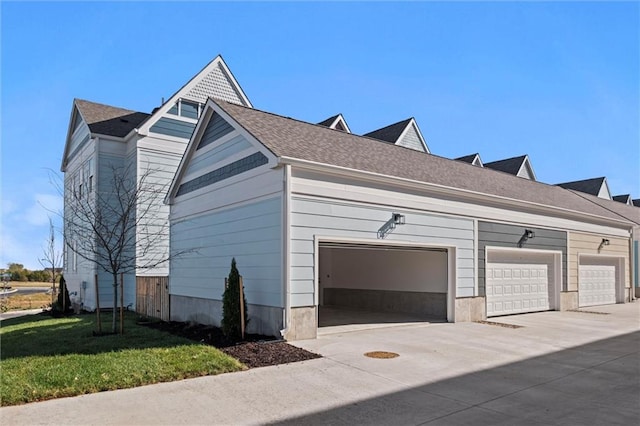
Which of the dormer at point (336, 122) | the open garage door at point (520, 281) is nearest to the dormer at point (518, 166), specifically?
the dormer at point (336, 122)

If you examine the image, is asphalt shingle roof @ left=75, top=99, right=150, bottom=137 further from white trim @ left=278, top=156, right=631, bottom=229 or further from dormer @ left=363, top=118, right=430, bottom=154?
dormer @ left=363, top=118, right=430, bottom=154

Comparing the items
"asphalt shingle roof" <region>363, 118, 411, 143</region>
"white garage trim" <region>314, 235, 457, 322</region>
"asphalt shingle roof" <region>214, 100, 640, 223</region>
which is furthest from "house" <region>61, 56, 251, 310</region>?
"asphalt shingle roof" <region>363, 118, 411, 143</region>

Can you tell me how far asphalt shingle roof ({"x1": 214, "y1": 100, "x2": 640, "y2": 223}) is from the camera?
11156 mm

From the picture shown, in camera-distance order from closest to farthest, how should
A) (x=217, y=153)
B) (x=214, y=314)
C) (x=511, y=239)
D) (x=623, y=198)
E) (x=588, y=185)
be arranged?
(x=214, y=314) → (x=217, y=153) → (x=511, y=239) → (x=588, y=185) → (x=623, y=198)

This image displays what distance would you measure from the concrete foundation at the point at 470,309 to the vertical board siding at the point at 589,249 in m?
5.89

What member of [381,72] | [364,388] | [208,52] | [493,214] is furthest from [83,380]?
[208,52]

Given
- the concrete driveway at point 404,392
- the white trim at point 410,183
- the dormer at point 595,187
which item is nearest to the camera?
the concrete driveway at point 404,392

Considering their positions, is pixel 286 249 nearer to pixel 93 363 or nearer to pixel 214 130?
pixel 93 363

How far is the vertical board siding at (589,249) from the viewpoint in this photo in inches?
712

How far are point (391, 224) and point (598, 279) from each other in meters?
13.4

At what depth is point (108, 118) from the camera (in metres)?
19.9

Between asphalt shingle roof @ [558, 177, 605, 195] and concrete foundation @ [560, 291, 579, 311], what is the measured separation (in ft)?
57.0

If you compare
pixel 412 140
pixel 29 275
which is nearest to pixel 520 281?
pixel 412 140

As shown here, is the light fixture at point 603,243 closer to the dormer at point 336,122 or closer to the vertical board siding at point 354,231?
the vertical board siding at point 354,231
